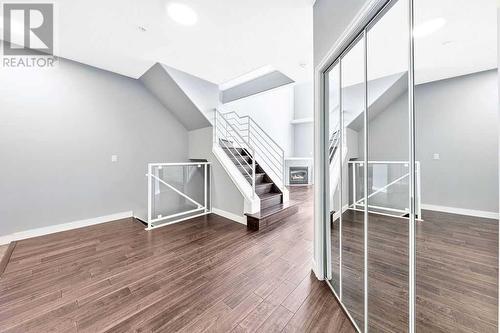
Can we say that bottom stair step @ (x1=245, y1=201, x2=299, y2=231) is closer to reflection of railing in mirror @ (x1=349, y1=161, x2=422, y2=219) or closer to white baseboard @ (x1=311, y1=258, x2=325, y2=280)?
white baseboard @ (x1=311, y1=258, x2=325, y2=280)

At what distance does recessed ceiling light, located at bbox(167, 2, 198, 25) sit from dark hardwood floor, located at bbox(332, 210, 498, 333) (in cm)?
256

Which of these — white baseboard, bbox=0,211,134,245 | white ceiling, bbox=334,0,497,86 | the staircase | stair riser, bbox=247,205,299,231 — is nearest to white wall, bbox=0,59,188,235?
white baseboard, bbox=0,211,134,245

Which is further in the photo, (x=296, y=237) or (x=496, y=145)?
(x=296, y=237)

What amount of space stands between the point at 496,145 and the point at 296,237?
243 cm

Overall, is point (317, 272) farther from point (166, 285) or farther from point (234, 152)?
point (234, 152)

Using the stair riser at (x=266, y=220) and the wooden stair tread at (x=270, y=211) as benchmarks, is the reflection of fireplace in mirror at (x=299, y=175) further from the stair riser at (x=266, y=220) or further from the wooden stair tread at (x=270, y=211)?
the stair riser at (x=266, y=220)

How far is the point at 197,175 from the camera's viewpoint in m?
4.06

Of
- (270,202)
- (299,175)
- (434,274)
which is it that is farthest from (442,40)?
(299,175)

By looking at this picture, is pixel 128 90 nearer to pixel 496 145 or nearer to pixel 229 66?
pixel 229 66

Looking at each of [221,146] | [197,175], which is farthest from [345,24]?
[197,175]

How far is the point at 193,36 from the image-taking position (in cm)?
249

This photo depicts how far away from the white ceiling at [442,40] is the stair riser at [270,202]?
2.70 meters

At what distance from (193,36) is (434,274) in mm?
3238

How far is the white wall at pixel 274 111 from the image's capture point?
5500 mm
